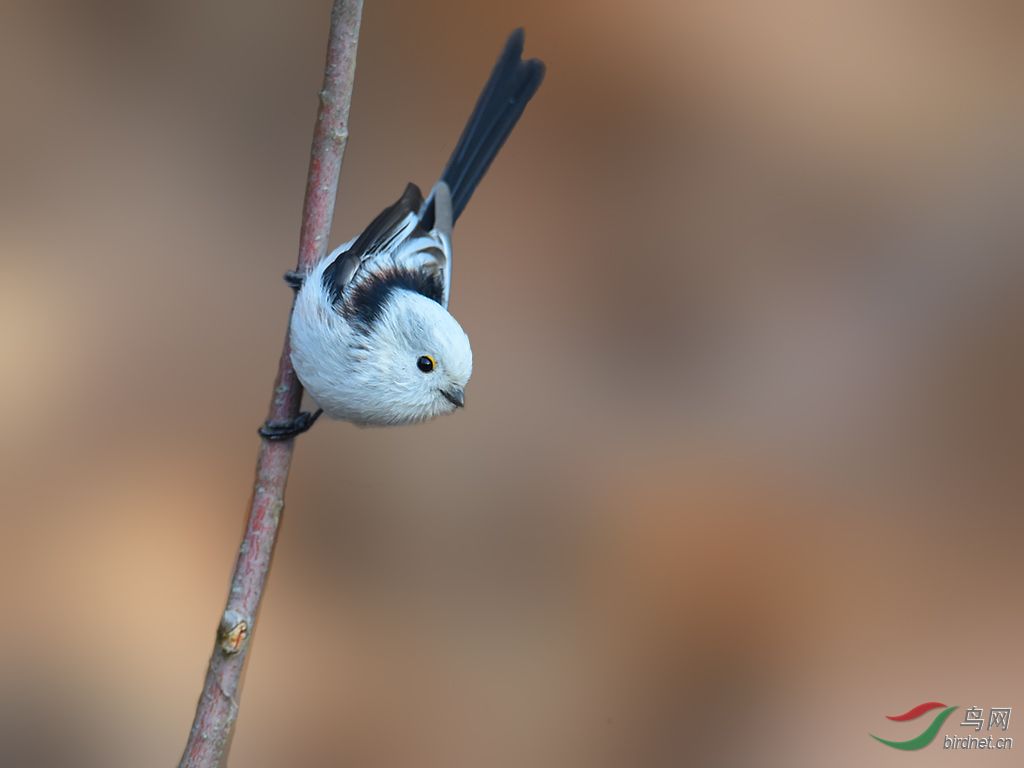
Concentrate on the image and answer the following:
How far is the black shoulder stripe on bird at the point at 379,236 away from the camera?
1.14m

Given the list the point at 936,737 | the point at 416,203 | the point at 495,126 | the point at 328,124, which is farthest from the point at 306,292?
the point at 936,737

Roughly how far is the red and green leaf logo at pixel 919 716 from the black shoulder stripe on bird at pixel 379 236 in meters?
1.24

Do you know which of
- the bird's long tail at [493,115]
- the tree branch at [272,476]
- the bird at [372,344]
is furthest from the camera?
the bird's long tail at [493,115]

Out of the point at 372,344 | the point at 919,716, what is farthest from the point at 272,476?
the point at 919,716

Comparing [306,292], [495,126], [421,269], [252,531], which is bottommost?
[252,531]

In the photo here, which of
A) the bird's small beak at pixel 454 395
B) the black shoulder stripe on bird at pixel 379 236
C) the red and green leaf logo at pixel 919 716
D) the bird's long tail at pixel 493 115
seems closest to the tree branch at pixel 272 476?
the black shoulder stripe on bird at pixel 379 236

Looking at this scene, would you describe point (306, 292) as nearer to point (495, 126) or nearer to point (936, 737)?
point (495, 126)

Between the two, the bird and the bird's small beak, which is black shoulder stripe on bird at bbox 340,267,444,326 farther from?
the bird's small beak

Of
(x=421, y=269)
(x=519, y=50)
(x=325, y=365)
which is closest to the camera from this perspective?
(x=325, y=365)

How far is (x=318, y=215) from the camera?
1.11 m

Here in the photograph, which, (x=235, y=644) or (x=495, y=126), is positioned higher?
(x=495, y=126)

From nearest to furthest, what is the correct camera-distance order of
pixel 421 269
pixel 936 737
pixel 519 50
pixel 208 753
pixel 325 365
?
pixel 208 753 → pixel 325 365 → pixel 421 269 → pixel 519 50 → pixel 936 737

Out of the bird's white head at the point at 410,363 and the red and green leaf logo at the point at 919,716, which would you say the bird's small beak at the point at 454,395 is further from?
the red and green leaf logo at the point at 919,716

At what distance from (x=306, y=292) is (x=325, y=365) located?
4.6 inches
